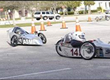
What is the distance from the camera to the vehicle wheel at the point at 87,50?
9.95 m

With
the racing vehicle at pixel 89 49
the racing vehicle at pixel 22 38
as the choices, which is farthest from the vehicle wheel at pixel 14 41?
the racing vehicle at pixel 89 49

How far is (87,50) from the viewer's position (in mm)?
10000

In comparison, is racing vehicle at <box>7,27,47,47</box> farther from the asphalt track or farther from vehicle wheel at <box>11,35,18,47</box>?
the asphalt track

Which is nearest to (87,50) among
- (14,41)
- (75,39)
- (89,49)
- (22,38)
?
(89,49)

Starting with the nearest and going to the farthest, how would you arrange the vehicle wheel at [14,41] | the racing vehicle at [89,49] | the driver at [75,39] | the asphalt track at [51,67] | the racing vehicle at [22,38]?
the asphalt track at [51,67] < the racing vehicle at [89,49] < the driver at [75,39] < the racing vehicle at [22,38] < the vehicle wheel at [14,41]

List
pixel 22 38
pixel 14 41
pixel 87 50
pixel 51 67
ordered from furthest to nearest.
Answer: pixel 14 41, pixel 22 38, pixel 87 50, pixel 51 67

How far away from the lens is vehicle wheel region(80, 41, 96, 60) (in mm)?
9952

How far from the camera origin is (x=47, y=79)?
7.54 meters

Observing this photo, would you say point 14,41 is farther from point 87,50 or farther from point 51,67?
point 51,67

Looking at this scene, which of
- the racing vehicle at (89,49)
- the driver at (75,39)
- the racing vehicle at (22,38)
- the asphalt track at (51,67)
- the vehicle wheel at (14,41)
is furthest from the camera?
the vehicle wheel at (14,41)

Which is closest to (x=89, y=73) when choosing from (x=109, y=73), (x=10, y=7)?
(x=109, y=73)

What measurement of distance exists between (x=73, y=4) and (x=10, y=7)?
4548 centimetres

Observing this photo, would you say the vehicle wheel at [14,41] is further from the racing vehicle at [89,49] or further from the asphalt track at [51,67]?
the racing vehicle at [89,49]

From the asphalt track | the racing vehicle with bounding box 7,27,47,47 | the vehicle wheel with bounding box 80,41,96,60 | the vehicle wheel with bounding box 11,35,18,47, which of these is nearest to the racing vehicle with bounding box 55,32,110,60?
the vehicle wheel with bounding box 80,41,96,60
